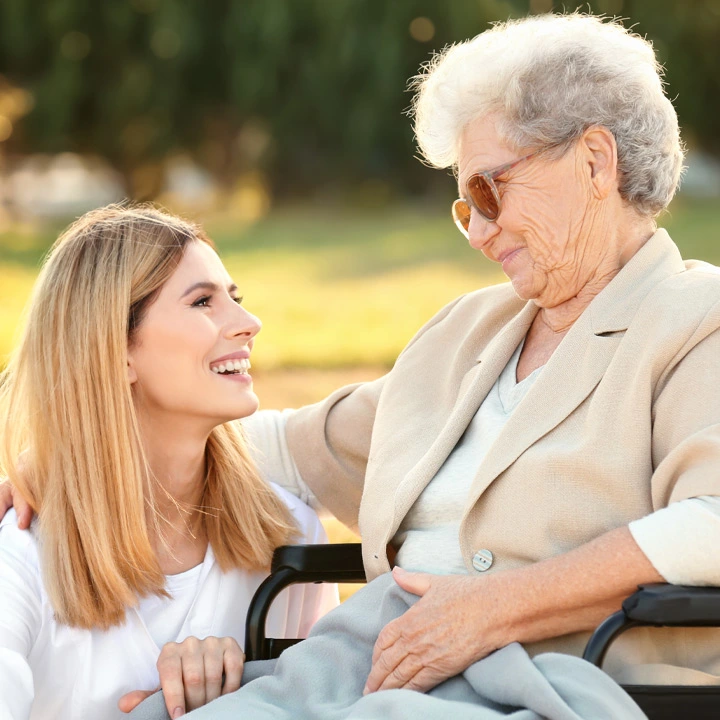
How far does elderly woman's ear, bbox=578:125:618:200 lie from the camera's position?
256 cm

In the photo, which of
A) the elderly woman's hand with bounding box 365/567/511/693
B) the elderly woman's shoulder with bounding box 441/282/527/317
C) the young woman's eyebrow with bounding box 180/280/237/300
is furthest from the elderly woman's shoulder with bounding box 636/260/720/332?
the young woman's eyebrow with bounding box 180/280/237/300

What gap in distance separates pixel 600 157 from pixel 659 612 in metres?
1.05

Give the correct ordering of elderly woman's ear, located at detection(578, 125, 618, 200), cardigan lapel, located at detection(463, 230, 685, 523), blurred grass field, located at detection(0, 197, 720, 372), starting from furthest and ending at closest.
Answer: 1. blurred grass field, located at detection(0, 197, 720, 372)
2. elderly woman's ear, located at detection(578, 125, 618, 200)
3. cardigan lapel, located at detection(463, 230, 685, 523)

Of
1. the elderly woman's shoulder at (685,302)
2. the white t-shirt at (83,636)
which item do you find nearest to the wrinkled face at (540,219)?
the elderly woman's shoulder at (685,302)

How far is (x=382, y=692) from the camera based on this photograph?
2.17m

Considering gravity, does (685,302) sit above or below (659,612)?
above

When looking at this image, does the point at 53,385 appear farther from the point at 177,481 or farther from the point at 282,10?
the point at 282,10

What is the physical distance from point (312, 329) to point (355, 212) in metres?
10.7

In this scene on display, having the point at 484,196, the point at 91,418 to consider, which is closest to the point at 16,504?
the point at 91,418

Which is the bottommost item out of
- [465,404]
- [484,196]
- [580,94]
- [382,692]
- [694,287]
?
[382,692]

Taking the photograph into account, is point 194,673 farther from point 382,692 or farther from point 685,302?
point 685,302

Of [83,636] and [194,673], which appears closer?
[194,673]

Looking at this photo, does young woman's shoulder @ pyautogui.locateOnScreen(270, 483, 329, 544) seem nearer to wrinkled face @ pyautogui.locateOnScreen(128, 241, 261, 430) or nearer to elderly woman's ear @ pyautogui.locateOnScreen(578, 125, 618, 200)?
wrinkled face @ pyautogui.locateOnScreen(128, 241, 261, 430)

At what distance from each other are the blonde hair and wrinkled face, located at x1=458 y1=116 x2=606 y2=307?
0.81 meters
